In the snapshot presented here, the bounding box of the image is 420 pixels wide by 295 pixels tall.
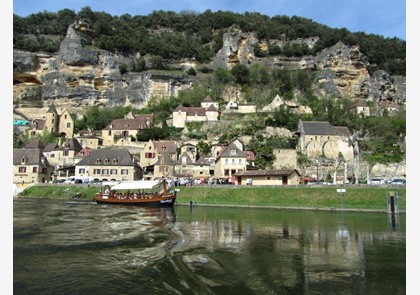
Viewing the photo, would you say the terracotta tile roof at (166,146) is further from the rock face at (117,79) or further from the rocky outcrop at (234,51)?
the rocky outcrop at (234,51)

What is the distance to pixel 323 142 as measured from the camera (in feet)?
197

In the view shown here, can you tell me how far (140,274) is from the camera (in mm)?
11031

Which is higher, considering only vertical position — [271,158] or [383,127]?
[383,127]

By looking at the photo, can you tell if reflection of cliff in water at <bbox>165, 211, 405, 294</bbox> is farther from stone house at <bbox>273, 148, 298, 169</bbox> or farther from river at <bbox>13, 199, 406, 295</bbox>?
stone house at <bbox>273, 148, 298, 169</bbox>

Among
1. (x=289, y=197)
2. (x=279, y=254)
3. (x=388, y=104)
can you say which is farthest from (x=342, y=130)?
(x=279, y=254)

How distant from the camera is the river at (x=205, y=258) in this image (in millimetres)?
10047

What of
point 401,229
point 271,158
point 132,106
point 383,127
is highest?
point 132,106

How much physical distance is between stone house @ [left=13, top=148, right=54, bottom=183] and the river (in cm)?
3723

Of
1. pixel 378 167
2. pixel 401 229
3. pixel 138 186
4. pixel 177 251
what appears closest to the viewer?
pixel 177 251

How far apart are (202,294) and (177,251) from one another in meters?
5.47

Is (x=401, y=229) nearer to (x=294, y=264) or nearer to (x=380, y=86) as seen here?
(x=294, y=264)

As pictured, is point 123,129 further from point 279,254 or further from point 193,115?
point 279,254

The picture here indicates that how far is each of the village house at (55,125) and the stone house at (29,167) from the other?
19.3m

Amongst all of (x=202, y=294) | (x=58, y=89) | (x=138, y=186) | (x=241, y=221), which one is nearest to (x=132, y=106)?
(x=58, y=89)
